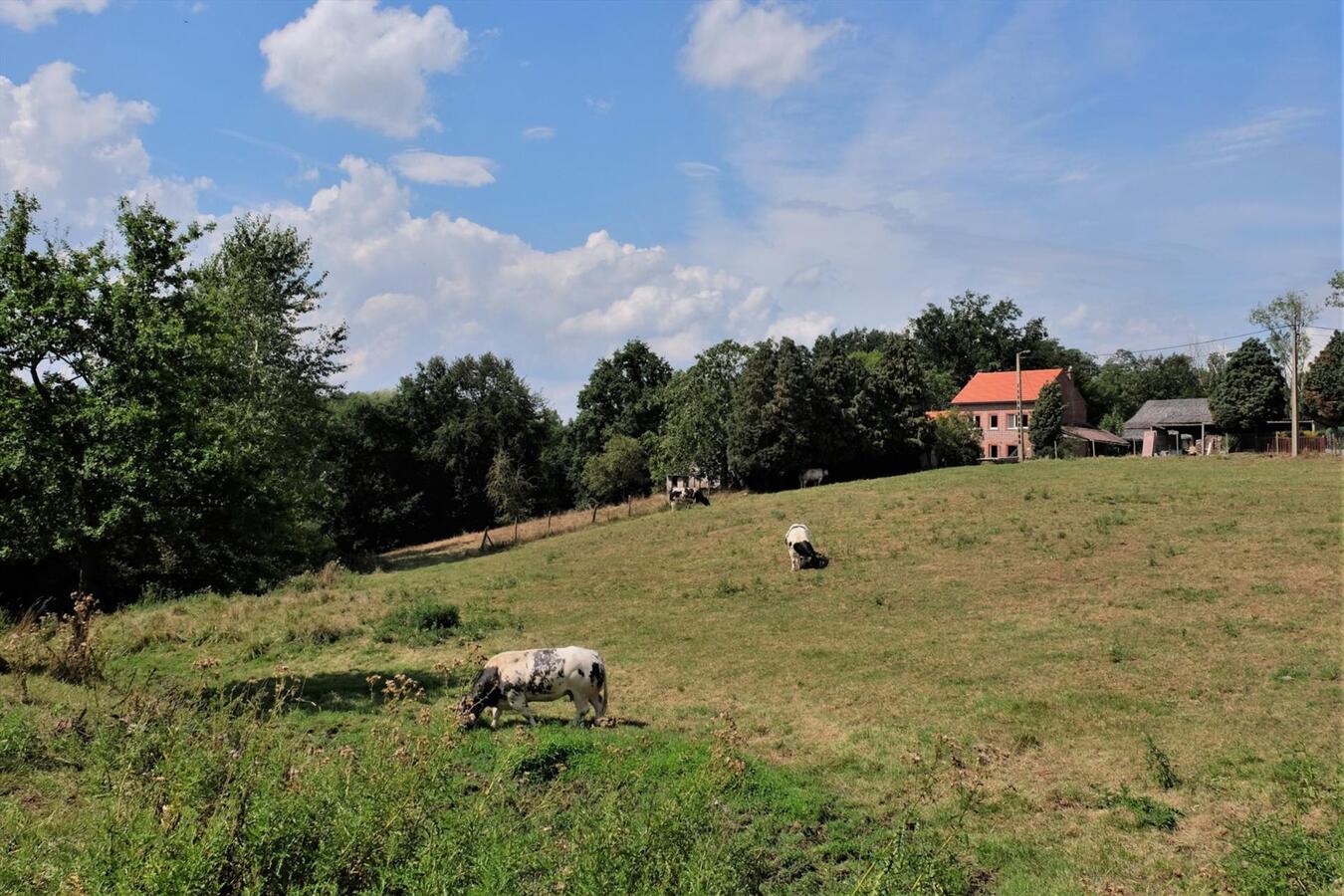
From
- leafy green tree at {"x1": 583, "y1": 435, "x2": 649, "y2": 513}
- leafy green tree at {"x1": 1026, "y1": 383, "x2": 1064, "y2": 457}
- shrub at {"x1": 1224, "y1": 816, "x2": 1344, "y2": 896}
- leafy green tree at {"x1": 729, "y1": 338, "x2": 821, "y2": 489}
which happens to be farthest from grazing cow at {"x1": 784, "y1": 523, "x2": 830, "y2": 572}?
leafy green tree at {"x1": 1026, "y1": 383, "x2": 1064, "y2": 457}

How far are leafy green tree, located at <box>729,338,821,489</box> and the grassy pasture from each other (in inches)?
814

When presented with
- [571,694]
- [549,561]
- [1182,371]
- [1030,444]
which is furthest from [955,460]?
[1182,371]

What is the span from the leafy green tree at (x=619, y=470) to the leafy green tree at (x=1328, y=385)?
162ft

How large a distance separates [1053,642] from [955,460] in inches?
1693

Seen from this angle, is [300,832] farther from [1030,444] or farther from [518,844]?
[1030,444]

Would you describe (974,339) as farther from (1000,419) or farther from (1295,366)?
(1295,366)

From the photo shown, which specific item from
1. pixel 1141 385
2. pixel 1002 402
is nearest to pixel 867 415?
pixel 1002 402

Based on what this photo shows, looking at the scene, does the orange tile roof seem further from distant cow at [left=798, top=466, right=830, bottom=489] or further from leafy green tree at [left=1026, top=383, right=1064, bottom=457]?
distant cow at [left=798, top=466, right=830, bottom=489]

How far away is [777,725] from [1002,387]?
73551 millimetres

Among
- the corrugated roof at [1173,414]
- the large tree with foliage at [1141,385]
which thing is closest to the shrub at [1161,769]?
the corrugated roof at [1173,414]

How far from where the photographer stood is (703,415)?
5538 cm

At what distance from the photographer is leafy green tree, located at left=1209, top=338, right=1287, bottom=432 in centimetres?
5466

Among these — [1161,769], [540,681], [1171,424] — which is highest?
[1171,424]

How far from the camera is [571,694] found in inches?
474
